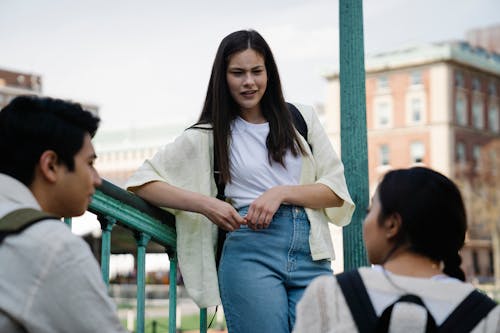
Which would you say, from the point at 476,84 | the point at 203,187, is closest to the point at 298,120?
the point at 203,187

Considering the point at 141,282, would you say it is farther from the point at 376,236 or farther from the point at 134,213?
the point at 376,236

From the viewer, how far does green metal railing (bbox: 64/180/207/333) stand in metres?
3.15

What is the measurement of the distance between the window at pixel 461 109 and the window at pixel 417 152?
311 centimetres

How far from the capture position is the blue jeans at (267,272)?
334 centimetres

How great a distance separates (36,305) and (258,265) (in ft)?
5.00

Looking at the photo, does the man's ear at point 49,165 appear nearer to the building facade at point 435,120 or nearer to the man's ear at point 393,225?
the man's ear at point 393,225

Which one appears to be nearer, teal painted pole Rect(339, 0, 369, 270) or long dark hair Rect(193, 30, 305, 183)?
long dark hair Rect(193, 30, 305, 183)

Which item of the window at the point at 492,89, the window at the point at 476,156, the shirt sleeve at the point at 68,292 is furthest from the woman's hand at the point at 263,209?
the window at the point at 492,89

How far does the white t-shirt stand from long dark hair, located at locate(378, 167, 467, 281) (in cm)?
125

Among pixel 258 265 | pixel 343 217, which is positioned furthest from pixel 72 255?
pixel 343 217

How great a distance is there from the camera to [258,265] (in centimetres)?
337

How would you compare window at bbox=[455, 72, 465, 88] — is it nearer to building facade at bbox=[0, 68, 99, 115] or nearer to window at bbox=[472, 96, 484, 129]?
window at bbox=[472, 96, 484, 129]

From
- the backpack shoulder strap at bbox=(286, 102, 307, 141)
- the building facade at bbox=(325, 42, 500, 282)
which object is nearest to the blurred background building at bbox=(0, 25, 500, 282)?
the building facade at bbox=(325, 42, 500, 282)

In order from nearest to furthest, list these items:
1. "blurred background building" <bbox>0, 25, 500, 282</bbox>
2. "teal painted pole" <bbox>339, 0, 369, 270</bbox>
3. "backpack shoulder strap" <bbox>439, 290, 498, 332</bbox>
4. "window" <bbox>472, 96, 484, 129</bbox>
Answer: "backpack shoulder strap" <bbox>439, 290, 498, 332</bbox> → "teal painted pole" <bbox>339, 0, 369, 270</bbox> → "blurred background building" <bbox>0, 25, 500, 282</bbox> → "window" <bbox>472, 96, 484, 129</bbox>
